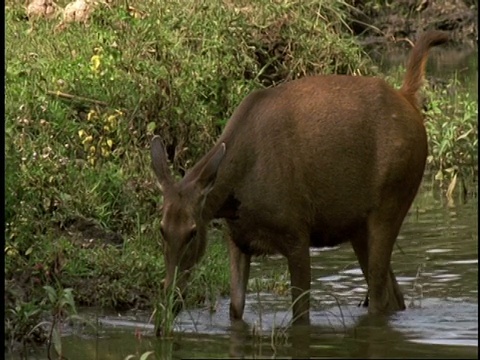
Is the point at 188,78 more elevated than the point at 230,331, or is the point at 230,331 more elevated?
the point at 188,78

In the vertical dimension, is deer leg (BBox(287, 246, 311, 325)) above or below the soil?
below

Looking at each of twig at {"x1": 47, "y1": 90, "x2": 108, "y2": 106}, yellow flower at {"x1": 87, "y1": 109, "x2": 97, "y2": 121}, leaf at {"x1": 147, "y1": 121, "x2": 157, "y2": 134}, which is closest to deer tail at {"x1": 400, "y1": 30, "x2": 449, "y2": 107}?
leaf at {"x1": 147, "y1": 121, "x2": 157, "y2": 134}

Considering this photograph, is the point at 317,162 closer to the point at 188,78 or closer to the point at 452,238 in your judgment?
the point at 452,238

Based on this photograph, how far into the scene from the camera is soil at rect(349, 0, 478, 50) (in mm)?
25266

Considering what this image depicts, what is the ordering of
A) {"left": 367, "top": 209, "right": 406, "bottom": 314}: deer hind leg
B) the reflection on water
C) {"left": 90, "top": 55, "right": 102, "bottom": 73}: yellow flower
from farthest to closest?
{"left": 90, "top": 55, "right": 102, "bottom": 73}: yellow flower → {"left": 367, "top": 209, "right": 406, "bottom": 314}: deer hind leg → the reflection on water

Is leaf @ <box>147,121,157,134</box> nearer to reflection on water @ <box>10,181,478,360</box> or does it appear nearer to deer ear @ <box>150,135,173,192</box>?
reflection on water @ <box>10,181,478,360</box>

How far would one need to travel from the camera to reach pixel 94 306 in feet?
31.2

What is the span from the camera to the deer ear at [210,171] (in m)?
8.56

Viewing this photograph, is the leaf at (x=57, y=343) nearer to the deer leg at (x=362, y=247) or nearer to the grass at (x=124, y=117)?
the grass at (x=124, y=117)

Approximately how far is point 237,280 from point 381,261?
97 cm

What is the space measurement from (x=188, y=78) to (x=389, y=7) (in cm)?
1324

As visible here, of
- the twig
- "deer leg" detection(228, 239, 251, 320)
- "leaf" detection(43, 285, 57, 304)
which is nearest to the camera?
"leaf" detection(43, 285, 57, 304)

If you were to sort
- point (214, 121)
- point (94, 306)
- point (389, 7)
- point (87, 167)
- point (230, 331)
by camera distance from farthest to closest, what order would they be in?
point (389, 7) < point (214, 121) < point (87, 167) < point (94, 306) < point (230, 331)

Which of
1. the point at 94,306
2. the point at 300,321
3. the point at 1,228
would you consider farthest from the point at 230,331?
the point at 1,228
